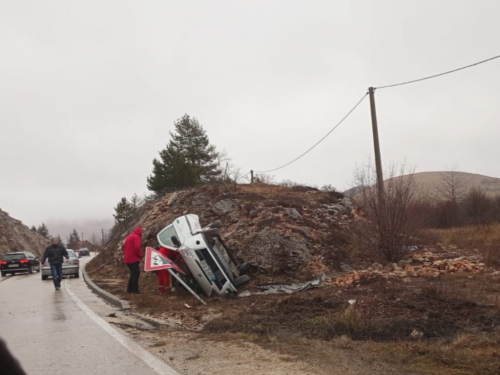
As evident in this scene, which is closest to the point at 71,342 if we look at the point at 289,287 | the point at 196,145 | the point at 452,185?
the point at 289,287

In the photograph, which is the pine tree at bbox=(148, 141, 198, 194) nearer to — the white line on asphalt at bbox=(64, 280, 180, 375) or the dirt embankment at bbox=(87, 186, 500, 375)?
the dirt embankment at bbox=(87, 186, 500, 375)

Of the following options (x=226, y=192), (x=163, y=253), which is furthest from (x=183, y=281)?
(x=226, y=192)

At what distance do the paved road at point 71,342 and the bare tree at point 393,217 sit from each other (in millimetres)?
7939

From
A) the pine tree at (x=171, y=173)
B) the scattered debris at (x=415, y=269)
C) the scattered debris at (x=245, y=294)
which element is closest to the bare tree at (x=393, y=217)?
the scattered debris at (x=415, y=269)

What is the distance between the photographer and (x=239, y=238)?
15.1m

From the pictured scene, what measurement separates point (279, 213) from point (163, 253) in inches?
230

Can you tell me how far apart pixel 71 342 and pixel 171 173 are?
81.4 ft

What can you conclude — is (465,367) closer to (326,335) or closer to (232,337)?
(326,335)

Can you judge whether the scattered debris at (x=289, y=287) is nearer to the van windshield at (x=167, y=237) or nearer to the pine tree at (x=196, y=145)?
the van windshield at (x=167, y=237)

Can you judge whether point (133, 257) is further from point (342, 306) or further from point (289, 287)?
point (342, 306)

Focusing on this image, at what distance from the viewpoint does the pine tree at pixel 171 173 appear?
30.3 metres

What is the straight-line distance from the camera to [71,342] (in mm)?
7062

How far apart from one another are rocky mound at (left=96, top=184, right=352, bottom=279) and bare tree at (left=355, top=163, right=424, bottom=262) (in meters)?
1.38

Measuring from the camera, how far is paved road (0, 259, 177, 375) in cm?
565
